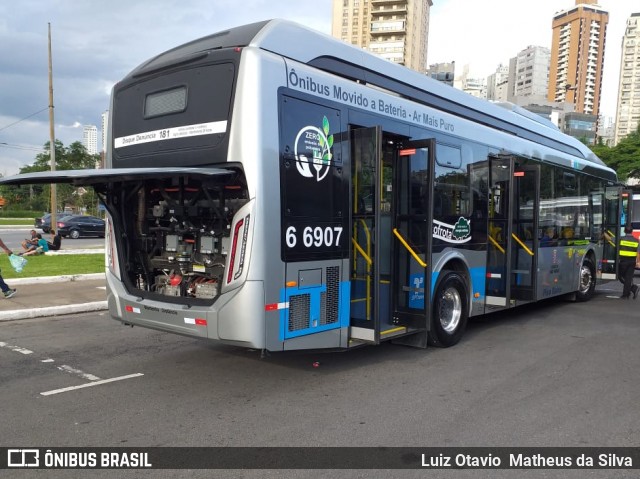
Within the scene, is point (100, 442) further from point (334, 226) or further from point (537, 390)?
point (537, 390)

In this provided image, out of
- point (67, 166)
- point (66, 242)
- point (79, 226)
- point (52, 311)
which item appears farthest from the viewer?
point (67, 166)

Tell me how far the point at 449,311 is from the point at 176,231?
3993 millimetres

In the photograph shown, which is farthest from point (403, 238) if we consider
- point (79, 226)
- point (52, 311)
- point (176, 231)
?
point (79, 226)

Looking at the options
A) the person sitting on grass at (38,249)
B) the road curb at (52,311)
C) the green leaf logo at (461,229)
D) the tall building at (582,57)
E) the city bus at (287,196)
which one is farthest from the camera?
the tall building at (582,57)

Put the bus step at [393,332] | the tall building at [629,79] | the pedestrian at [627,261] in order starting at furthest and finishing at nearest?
the tall building at [629,79] → the pedestrian at [627,261] → the bus step at [393,332]

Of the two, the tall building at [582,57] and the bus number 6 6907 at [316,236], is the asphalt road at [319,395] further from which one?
the tall building at [582,57]

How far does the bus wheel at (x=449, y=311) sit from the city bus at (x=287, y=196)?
0.02 metres

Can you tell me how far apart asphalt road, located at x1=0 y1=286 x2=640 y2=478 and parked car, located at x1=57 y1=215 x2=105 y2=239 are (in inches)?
1010

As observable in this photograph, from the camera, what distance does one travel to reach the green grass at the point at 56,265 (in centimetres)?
1277

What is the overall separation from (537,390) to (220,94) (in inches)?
174

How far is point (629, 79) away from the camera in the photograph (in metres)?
127

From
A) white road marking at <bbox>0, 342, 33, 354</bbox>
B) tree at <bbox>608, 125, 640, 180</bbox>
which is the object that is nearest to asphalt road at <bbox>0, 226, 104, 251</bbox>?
white road marking at <bbox>0, 342, 33, 354</bbox>

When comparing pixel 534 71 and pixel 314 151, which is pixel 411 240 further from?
pixel 534 71

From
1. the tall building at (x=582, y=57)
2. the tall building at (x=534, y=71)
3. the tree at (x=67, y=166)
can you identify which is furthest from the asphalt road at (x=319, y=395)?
the tall building at (x=534, y=71)
